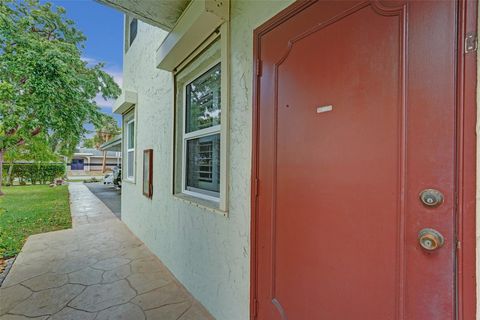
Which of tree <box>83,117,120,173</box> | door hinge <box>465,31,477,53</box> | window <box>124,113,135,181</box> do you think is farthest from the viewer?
tree <box>83,117,120,173</box>

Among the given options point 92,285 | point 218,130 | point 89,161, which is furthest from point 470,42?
point 89,161

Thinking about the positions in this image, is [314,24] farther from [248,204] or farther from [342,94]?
[248,204]

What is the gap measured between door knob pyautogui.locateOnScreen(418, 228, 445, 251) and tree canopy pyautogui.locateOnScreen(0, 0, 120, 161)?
8.58m

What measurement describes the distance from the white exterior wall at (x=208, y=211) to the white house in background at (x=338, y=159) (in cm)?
2

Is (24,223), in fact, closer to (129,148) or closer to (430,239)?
(129,148)

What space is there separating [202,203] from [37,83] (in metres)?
7.93

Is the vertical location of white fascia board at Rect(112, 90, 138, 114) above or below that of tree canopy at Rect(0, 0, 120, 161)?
below

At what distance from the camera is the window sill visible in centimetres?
202

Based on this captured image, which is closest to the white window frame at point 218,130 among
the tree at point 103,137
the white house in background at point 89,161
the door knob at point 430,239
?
the door knob at point 430,239

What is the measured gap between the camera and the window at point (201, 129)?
89.8 inches

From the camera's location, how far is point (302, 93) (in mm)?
1286

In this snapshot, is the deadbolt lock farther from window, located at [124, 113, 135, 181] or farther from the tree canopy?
the tree canopy

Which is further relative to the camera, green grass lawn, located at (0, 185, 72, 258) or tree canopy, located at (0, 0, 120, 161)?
tree canopy, located at (0, 0, 120, 161)

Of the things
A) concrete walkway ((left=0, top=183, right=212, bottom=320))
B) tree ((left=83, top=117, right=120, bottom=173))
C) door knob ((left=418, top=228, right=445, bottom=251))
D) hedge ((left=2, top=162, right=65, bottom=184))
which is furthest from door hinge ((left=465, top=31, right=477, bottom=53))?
tree ((left=83, top=117, right=120, bottom=173))
